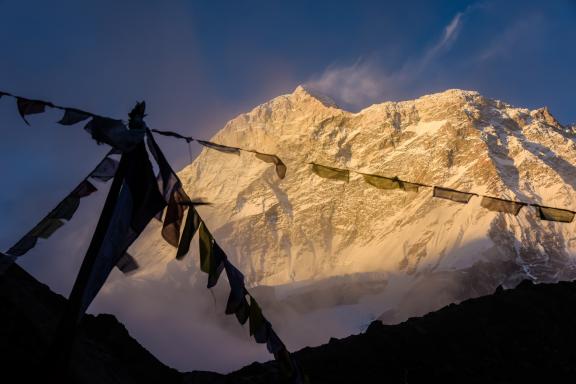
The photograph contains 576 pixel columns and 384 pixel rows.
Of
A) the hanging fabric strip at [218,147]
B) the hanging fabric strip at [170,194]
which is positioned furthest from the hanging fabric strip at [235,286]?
the hanging fabric strip at [218,147]

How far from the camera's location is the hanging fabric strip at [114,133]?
5590 mm

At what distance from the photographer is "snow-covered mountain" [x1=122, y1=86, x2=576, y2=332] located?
127812 millimetres

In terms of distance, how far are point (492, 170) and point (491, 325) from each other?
121760mm

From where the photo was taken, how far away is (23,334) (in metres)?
9.16

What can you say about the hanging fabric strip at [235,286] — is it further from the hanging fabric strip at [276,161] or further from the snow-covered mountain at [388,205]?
the snow-covered mountain at [388,205]

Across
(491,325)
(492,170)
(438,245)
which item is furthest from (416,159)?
(491,325)

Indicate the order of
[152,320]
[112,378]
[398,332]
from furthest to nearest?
[152,320], [398,332], [112,378]

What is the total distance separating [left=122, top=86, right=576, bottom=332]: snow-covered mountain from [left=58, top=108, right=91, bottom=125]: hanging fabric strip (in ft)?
366

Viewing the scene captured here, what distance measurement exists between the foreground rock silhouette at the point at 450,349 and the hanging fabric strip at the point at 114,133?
35.4 ft

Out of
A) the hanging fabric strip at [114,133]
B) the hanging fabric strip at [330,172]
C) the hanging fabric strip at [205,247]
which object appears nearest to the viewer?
the hanging fabric strip at [114,133]

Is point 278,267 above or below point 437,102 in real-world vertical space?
below

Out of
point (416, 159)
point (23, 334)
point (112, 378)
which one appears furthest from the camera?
point (416, 159)

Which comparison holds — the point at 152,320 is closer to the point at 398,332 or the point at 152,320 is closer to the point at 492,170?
the point at 492,170

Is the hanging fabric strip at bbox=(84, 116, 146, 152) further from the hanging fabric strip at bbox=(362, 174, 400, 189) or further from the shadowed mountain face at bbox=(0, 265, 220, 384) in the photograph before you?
the hanging fabric strip at bbox=(362, 174, 400, 189)
